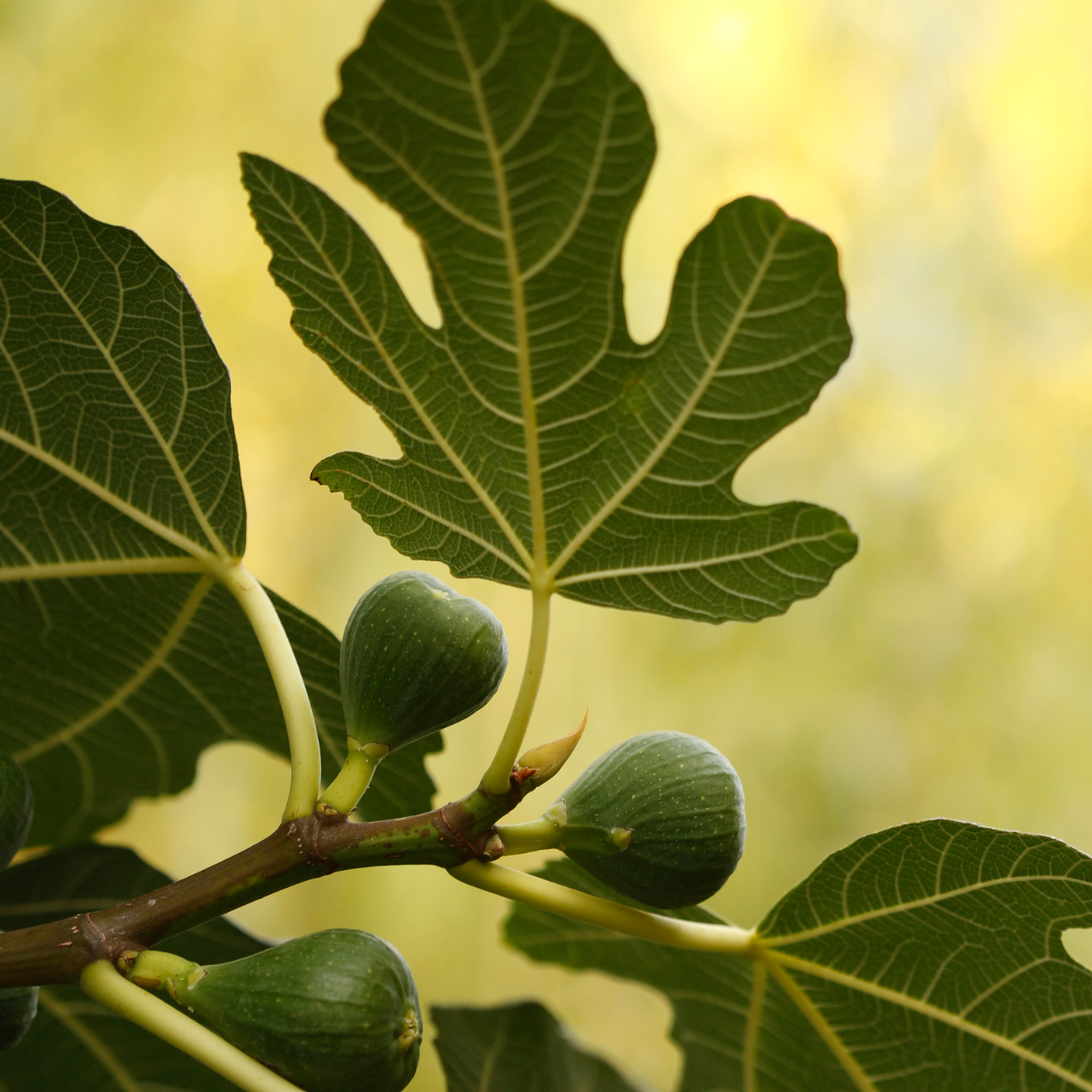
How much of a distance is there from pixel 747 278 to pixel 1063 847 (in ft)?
1.36

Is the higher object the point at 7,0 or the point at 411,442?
the point at 7,0

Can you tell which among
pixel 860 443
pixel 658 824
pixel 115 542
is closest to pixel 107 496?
pixel 115 542

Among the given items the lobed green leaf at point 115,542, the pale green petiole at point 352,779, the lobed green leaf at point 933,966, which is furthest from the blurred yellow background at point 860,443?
the pale green petiole at point 352,779

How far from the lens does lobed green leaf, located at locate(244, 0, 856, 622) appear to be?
0.52 metres

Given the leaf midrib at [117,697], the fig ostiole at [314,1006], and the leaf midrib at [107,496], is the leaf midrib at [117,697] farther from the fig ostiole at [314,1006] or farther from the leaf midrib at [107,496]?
the fig ostiole at [314,1006]

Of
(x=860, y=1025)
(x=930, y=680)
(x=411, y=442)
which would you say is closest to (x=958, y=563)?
(x=930, y=680)

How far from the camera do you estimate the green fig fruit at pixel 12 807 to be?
63cm

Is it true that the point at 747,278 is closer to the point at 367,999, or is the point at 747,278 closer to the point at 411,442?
the point at 411,442

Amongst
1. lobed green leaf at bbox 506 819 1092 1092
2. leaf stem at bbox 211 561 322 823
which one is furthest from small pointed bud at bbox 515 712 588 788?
lobed green leaf at bbox 506 819 1092 1092

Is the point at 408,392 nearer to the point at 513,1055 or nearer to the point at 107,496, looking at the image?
the point at 107,496

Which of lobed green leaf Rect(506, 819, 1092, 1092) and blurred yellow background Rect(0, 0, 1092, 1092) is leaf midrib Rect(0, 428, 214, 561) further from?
blurred yellow background Rect(0, 0, 1092, 1092)

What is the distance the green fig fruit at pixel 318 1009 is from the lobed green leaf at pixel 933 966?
30cm

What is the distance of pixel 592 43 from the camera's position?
1.63 ft

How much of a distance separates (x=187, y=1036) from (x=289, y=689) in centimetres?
21
